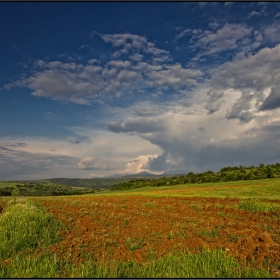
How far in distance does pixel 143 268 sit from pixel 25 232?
5.80m

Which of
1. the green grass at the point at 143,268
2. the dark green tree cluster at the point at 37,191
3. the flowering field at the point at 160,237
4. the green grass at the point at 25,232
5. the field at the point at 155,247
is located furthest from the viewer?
the dark green tree cluster at the point at 37,191

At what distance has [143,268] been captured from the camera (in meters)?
8.16

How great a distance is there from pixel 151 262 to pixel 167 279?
1479mm

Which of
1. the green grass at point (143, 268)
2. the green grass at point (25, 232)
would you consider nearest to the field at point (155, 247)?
the green grass at point (143, 268)

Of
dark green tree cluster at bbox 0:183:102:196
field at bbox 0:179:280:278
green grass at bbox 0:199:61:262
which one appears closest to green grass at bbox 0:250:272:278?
field at bbox 0:179:280:278

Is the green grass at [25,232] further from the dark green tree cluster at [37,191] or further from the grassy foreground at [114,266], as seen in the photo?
the dark green tree cluster at [37,191]

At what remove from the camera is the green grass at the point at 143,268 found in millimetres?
7508

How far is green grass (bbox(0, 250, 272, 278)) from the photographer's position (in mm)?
7508

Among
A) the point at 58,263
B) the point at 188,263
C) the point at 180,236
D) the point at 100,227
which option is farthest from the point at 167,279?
the point at 100,227

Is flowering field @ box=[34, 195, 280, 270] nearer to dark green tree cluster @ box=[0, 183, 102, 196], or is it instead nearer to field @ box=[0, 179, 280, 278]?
field @ box=[0, 179, 280, 278]

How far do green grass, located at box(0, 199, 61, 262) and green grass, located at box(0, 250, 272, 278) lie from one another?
127cm

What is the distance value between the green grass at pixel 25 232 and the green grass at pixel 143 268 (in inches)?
50.0

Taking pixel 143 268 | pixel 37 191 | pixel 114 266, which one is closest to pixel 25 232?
pixel 114 266

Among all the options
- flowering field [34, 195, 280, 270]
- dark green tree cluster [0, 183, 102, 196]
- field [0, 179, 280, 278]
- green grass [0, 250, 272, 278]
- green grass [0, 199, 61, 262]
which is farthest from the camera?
dark green tree cluster [0, 183, 102, 196]
